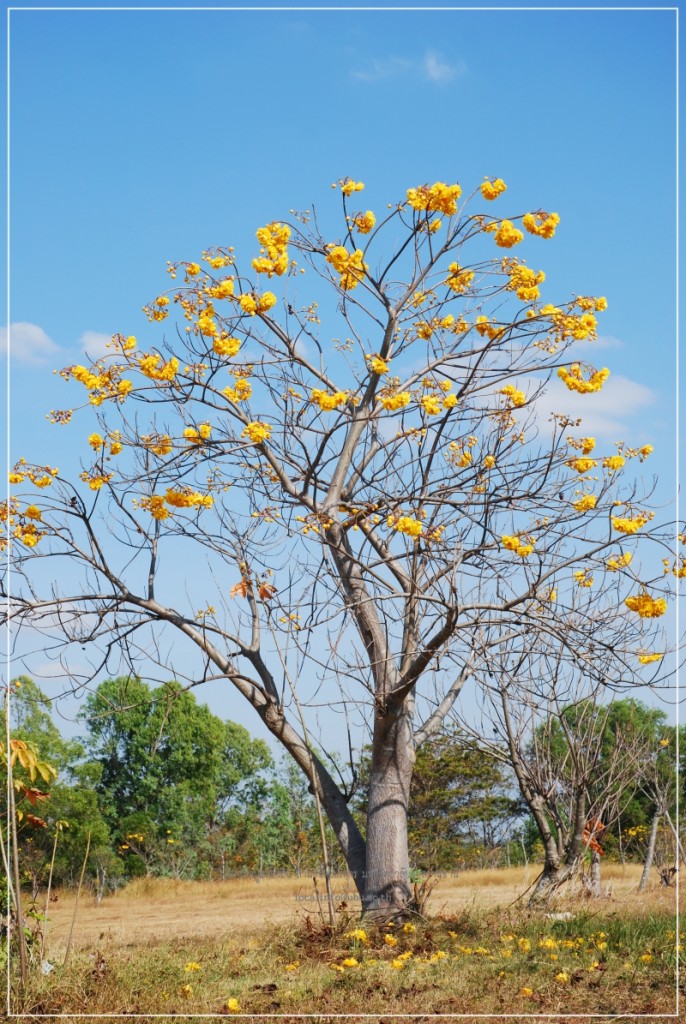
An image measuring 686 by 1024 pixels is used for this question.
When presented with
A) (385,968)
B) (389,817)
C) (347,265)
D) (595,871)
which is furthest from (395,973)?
(595,871)

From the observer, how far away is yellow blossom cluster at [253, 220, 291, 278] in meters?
5.35

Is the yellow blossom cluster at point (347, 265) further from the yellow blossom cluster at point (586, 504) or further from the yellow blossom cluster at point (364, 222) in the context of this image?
the yellow blossom cluster at point (586, 504)

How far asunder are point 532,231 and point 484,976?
4.05m

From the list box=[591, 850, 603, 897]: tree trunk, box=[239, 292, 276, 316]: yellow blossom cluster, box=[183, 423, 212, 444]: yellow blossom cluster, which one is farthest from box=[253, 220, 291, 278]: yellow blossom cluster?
box=[591, 850, 603, 897]: tree trunk

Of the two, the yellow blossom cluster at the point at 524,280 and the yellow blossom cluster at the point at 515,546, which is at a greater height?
the yellow blossom cluster at the point at 524,280

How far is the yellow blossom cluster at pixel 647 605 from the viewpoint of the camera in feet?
16.8

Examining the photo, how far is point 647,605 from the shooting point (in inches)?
202

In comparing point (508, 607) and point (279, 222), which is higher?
point (279, 222)

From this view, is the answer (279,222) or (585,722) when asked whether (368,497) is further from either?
(585,722)

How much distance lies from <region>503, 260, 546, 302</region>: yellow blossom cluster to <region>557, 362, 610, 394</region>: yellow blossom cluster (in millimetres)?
507

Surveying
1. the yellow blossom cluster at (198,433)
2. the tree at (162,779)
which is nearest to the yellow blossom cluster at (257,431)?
the yellow blossom cluster at (198,433)

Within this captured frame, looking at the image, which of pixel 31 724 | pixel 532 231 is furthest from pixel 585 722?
pixel 31 724

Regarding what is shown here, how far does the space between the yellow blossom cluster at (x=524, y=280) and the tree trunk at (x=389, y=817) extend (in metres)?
2.76

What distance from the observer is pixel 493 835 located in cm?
1631
